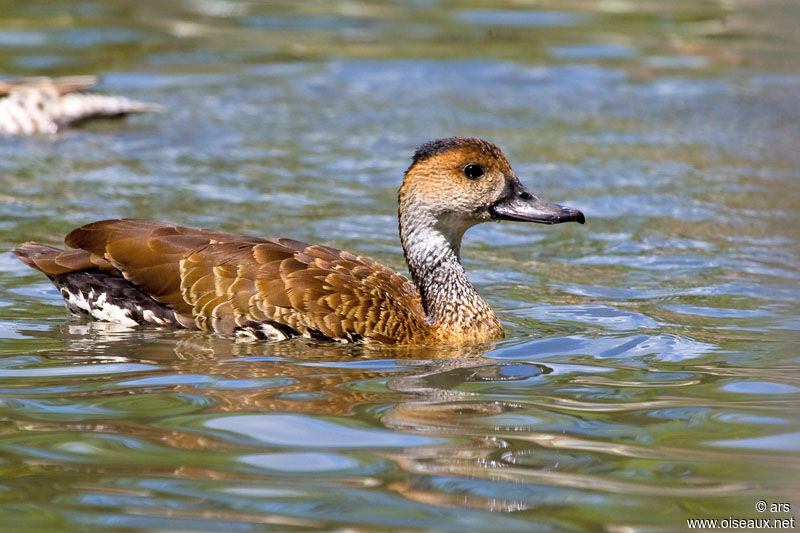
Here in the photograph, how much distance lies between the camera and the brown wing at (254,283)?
761cm

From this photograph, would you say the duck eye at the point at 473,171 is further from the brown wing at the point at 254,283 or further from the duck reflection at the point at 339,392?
the duck reflection at the point at 339,392

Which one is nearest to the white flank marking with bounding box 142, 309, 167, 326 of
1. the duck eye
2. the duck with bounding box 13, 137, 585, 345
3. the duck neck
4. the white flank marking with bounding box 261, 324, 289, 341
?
the duck with bounding box 13, 137, 585, 345

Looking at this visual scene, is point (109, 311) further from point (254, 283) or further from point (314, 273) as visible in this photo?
point (314, 273)

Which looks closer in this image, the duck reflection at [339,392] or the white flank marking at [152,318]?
the duck reflection at [339,392]

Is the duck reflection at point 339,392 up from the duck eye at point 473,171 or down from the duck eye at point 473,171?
down

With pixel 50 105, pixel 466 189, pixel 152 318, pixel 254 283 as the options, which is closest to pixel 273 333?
pixel 254 283

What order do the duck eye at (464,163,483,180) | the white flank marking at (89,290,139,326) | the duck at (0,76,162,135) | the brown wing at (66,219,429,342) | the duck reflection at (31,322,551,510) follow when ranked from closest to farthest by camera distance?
the duck reflection at (31,322,551,510) → the brown wing at (66,219,429,342) → the duck eye at (464,163,483,180) → the white flank marking at (89,290,139,326) → the duck at (0,76,162,135)

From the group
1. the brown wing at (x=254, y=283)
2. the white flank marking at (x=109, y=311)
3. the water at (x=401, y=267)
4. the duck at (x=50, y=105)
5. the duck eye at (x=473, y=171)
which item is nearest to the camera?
the water at (x=401, y=267)

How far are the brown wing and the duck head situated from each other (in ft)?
1.85

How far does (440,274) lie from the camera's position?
26.6ft

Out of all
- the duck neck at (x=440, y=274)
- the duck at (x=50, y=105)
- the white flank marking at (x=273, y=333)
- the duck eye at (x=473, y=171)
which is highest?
the duck at (x=50, y=105)

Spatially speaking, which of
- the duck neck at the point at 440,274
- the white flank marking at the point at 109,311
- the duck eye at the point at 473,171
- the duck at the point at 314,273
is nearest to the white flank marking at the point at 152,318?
the duck at the point at 314,273

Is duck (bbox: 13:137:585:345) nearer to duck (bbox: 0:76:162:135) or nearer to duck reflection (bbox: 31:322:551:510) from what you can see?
duck reflection (bbox: 31:322:551:510)

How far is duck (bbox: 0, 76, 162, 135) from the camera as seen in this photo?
1366 centimetres
